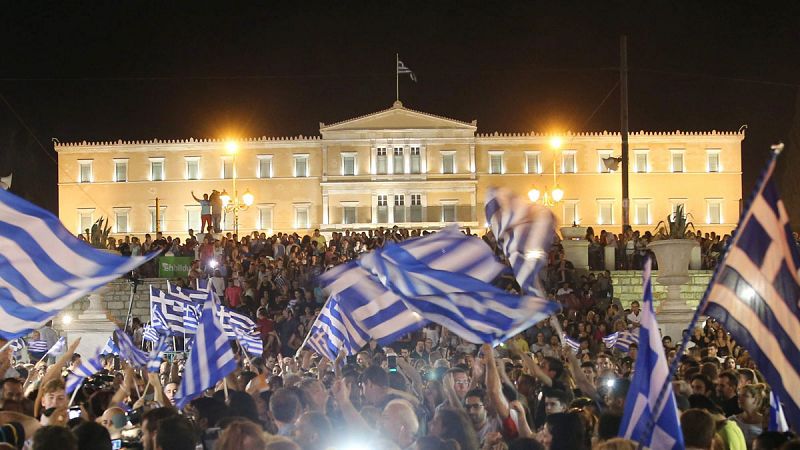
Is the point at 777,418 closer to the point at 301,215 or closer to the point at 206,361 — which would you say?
the point at 206,361

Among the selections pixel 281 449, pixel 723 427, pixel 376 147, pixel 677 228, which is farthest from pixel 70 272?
pixel 376 147

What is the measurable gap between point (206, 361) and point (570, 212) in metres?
65.1

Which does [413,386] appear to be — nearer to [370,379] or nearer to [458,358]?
[370,379]

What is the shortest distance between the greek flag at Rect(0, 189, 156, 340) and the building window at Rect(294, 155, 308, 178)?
6604 centimetres

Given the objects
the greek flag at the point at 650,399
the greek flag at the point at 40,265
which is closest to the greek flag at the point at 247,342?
the greek flag at the point at 40,265

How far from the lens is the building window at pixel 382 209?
72375mm

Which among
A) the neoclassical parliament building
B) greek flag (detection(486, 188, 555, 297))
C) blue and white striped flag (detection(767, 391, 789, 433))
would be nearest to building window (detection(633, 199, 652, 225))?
the neoclassical parliament building

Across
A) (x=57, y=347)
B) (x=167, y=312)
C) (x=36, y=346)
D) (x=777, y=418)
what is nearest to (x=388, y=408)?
(x=777, y=418)

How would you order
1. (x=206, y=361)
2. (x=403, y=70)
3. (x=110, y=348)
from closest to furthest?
(x=206, y=361) < (x=110, y=348) < (x=403, y=70)

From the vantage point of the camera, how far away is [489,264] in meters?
8.59

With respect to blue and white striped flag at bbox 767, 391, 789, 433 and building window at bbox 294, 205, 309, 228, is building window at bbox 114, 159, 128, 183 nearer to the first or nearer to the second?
building window at bbox 294, 205, 309, 228

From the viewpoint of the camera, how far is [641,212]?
72.9 m

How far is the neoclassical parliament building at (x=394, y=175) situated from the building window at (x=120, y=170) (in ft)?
0.37

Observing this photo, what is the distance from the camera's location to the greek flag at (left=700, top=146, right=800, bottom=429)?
5059 millimetres
